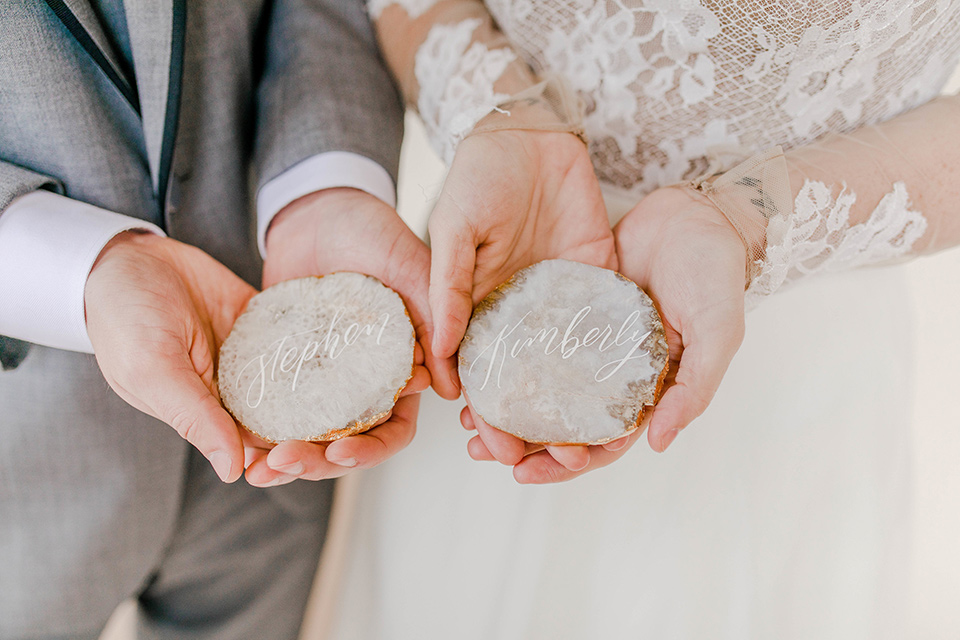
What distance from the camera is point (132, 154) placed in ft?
3.44

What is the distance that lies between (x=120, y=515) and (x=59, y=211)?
1.80ft

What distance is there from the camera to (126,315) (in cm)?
85

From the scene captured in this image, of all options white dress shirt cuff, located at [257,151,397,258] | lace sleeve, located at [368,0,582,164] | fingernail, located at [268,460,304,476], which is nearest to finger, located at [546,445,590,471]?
fingernail, located at [268,460,304,476]

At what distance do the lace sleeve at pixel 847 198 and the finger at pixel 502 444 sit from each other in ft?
1.40

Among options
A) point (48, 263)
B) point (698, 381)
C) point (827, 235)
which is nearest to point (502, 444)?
point (698, 381)

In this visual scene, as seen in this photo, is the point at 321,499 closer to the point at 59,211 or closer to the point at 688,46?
the point at 59,211

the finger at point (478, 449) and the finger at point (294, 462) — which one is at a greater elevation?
the finger at point (294, 462)

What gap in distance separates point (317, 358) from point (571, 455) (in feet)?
1.34

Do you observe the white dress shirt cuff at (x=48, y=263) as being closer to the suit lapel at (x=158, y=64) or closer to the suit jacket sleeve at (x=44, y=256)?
the suit jacket sleeve at (x=44, y=256)

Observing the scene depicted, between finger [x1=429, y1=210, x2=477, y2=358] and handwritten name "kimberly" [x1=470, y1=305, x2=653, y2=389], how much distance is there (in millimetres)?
57

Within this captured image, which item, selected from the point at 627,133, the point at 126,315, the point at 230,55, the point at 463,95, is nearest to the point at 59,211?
the point at 126,315

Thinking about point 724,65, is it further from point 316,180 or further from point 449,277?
point 316,180

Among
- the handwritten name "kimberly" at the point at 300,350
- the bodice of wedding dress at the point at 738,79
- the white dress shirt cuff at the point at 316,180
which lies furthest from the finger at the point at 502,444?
the white dress shirt cuff at the point at 316,180

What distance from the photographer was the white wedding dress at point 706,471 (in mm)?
961
